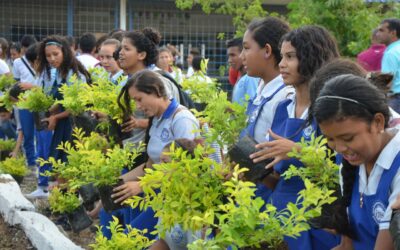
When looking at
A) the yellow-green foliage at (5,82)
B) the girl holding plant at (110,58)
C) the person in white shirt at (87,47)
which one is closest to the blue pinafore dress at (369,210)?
the girl holding plant at (110,58)

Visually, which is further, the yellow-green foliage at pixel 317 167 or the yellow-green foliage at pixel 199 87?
the yellow-green foliage at pixel 199 87

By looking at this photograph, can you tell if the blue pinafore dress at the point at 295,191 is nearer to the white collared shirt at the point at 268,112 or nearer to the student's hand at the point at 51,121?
the white collared shirt at the point at 268,112

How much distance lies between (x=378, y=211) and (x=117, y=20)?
57.9ft

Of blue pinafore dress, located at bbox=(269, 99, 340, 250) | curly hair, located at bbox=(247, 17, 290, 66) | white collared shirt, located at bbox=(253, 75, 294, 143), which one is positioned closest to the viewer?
blue pinafore dress, located at bbox=(269, 99, 340, 250)

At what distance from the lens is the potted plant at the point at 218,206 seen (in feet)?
10.6

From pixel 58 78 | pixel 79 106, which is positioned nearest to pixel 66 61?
pixel 58 78

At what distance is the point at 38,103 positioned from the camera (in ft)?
28.8

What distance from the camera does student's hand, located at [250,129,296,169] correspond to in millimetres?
3854

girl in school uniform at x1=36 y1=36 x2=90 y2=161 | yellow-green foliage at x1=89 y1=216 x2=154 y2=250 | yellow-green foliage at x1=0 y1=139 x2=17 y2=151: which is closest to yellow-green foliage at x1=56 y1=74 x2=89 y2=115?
girl in school uniform at x1=36 y1=36 x2=90 y2=161

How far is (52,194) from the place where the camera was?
8.38 metres

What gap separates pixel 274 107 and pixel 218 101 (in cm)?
33

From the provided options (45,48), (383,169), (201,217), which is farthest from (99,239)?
(45,48)

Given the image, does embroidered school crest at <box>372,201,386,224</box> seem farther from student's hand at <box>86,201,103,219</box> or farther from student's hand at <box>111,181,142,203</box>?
student's hand at <box>86,201,103,219</box>

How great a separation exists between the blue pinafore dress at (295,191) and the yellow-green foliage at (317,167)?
44 centimetres
